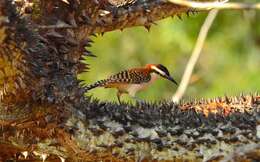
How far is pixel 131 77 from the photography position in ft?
24.0

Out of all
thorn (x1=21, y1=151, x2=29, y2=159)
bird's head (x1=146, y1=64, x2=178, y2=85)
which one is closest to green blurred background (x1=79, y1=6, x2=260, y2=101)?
bird's head (x1=146, y1=64, x2=178, y2=85)

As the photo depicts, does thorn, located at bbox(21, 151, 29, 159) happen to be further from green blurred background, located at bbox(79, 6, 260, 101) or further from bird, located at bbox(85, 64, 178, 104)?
green blurred background, located at bbox(79, 6, 260, 101)

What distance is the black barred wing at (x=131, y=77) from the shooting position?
7.30 m

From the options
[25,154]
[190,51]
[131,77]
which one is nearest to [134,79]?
[131,77]

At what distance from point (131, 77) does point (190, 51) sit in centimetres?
683

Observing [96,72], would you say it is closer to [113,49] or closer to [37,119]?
[113,49]

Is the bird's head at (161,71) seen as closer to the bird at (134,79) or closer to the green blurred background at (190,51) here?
the bird at (134,79)

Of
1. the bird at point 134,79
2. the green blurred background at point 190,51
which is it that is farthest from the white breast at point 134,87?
the green blurred background at point 190,51

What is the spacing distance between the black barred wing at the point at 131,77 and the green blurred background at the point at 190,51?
131 inches

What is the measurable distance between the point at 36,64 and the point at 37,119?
0.77 feet

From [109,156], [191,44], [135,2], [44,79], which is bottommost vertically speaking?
[109,156]

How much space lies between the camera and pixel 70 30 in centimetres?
406

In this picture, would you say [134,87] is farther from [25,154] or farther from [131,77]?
[25,154]

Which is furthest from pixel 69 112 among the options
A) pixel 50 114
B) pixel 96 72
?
pixel 96 72
